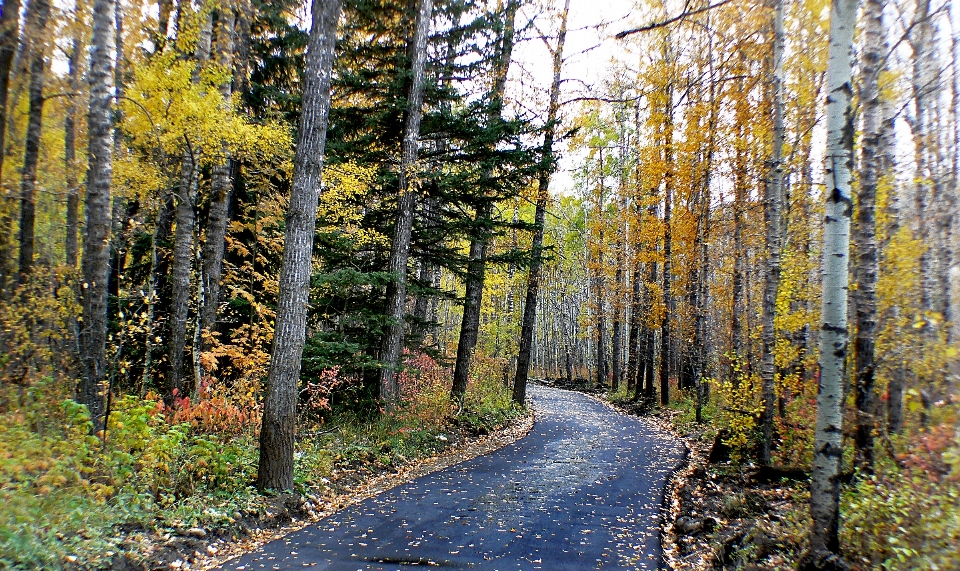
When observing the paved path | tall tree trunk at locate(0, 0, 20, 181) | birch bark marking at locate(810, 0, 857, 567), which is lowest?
the paved path

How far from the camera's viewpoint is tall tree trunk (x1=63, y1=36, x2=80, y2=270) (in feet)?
33.6

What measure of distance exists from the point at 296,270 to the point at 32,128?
5.51 m

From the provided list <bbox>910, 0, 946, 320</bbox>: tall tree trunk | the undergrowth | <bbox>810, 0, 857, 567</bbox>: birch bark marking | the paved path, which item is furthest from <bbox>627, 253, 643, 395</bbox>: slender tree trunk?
<bbox>810, 0, 857, 567</bbox>: birch bark marking

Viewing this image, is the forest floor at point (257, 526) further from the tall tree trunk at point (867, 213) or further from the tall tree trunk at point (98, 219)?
the tall tree trunk at point (867, 213)

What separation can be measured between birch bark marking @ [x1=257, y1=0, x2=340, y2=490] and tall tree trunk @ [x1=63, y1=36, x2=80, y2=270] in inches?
169

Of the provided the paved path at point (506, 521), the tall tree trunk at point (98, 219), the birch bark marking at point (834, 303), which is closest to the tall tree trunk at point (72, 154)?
the tall tree trunk at point (98, 219)

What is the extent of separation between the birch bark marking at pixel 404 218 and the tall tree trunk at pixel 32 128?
20.9 ft

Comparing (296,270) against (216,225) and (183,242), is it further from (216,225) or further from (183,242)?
(216,225)

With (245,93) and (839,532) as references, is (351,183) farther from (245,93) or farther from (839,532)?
(839,532)

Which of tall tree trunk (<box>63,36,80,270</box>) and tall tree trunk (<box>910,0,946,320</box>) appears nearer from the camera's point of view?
tall tree trunk (<box>910,0,946,320</box>)

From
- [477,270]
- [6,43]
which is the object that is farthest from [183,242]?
[477,270]

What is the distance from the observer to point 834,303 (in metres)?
4.57

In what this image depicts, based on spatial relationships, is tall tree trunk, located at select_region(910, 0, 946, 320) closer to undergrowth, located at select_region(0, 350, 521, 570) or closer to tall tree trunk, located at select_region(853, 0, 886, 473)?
tall tree trunk, located at select_region(853, 0, 886, 473)

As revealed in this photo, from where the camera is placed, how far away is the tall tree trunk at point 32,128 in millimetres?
6762
